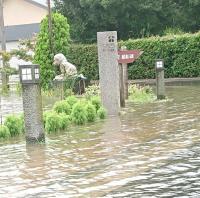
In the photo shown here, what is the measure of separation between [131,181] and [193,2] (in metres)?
29.9

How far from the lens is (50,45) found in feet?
75.3

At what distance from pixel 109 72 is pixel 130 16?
23.3 m

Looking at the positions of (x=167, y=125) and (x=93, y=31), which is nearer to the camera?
(x=167, y=125)

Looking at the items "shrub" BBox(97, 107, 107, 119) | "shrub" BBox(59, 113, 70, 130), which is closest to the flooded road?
"shrub" BBox(59, 113, 70, 130)

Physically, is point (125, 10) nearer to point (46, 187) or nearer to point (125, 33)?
point (125, 33)

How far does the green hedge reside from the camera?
2780 centimetres

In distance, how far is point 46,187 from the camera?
6820mm

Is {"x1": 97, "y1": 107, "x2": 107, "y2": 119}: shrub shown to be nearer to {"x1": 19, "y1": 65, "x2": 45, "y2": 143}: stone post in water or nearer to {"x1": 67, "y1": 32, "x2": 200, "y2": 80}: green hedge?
{"x1": 19, "y1": 65, "x2": 45, "y2": 143}: stone post in water

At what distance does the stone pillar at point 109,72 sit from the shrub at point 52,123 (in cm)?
250

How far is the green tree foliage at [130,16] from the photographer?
3569 cm

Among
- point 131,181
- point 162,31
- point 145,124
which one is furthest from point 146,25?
point 131,181

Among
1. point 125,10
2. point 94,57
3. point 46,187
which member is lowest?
point 46,187

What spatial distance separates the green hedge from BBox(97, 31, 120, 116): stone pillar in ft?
47.3

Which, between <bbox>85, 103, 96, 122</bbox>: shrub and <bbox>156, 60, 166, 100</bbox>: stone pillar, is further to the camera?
<bbox>156, 60, 166, 100</bbox>: stone pillar
